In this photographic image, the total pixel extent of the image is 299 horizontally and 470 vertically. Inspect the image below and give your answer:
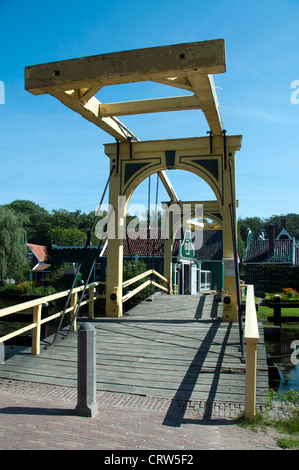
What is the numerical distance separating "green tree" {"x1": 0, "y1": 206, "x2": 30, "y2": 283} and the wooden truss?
22.9 metres

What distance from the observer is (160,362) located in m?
5.32

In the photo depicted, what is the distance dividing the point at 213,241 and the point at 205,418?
29655mm

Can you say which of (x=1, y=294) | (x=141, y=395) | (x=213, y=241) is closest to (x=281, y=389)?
(x=141, y=395)

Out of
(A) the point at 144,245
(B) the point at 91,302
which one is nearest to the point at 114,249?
(B) the point at 91,302

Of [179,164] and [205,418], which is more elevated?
[179,164]

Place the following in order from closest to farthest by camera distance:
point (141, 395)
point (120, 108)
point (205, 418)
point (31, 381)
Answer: point (205, 418) < point (141, 395) < point (31, 381) < point (120, 108)

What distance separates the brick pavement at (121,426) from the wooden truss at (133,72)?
171 inches

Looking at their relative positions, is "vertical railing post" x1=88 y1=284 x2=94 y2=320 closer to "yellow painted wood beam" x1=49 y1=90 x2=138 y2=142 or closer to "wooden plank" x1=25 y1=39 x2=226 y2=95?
"yellow painted wood beam" x1=49 y1=90 x2=138 y2=142

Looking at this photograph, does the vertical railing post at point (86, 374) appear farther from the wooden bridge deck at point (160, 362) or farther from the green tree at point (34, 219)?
the green tree at point (34, 219)

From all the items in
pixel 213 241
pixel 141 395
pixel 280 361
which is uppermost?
pixel 213 241

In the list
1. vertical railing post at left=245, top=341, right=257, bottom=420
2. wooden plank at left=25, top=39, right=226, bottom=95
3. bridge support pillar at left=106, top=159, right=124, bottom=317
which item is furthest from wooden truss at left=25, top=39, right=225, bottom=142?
vertical railing post at left=245, top=341, right=257, bottom=420
